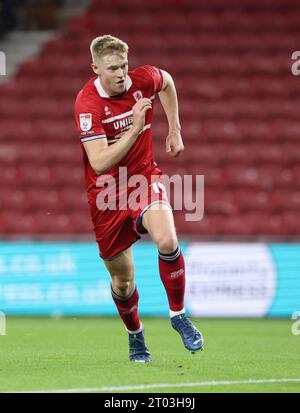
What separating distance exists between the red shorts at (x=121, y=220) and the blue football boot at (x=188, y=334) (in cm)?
59

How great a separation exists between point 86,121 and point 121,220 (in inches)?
25.8

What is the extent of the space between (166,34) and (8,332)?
8.75m

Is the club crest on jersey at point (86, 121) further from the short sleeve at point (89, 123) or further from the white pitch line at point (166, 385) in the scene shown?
the white pitch line at point (166, 385)

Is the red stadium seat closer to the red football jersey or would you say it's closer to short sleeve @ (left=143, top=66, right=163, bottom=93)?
short sleeve @ (left=143, top=66, right=163, bottom=93)

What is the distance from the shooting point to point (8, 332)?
910cm

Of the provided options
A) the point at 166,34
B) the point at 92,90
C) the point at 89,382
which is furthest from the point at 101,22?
the point at 89,382

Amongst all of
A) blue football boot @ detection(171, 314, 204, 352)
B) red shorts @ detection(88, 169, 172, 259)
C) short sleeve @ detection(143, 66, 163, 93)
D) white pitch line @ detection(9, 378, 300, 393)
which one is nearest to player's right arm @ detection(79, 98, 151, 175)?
red shorts @ detection(88, 169, 172, 259)

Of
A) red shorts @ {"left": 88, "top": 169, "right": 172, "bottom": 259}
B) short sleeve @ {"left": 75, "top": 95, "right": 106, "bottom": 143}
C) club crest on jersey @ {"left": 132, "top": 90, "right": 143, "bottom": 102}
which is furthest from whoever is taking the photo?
club crest on jersey @ {"left": 132, "top": 90, "right": 143, "bottom": 102}

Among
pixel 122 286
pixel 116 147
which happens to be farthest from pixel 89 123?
pixel 122 286

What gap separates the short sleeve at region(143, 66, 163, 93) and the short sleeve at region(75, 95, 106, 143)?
53 centimetres

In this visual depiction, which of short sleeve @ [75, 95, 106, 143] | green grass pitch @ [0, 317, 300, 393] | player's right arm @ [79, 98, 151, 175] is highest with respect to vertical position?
short sleeve @ [75, 95, 106, 143]

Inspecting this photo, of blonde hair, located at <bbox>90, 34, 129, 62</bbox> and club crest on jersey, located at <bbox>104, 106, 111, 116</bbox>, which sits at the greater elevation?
blonde hair, located at <bbox>90, 34, 129, 62</bbox>

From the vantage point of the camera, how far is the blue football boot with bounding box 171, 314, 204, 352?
5.83 m
